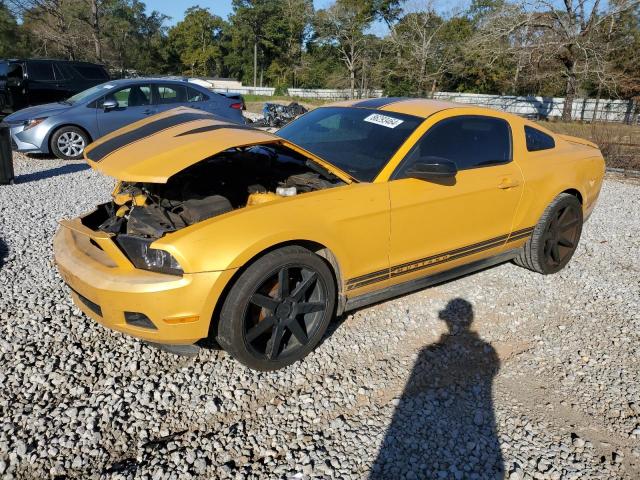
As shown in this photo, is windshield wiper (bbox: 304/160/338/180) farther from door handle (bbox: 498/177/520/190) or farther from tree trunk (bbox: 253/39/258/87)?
tree trunk (bbox: 253/39/258/87)

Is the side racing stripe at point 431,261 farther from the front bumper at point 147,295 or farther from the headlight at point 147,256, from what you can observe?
the headlight at point 147,256

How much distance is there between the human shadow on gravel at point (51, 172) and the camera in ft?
24.9

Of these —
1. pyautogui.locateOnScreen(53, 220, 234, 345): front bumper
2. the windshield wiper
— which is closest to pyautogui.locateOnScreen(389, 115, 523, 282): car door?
the windshield wiper

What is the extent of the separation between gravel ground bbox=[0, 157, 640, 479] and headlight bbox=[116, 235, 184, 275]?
0.72m

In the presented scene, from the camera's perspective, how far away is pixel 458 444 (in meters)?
2.42

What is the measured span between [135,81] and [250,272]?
317 inches

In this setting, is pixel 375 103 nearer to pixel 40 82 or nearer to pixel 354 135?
pixel 354 135

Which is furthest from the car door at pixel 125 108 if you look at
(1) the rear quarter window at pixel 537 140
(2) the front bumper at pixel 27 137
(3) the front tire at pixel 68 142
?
(1) the rear quarter window at pixel 537 140

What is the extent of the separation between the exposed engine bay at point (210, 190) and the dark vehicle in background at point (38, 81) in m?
10.1

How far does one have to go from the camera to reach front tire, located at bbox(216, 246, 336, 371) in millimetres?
2611

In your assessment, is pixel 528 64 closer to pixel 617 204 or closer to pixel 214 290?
pixel 617 204

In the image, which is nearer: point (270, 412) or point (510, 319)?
point (270, 412)

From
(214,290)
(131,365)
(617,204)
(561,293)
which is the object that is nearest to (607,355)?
(561,293)

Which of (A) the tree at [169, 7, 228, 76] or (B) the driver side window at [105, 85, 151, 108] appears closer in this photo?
(B) the driver side window at [105, 85, 151, 108]
